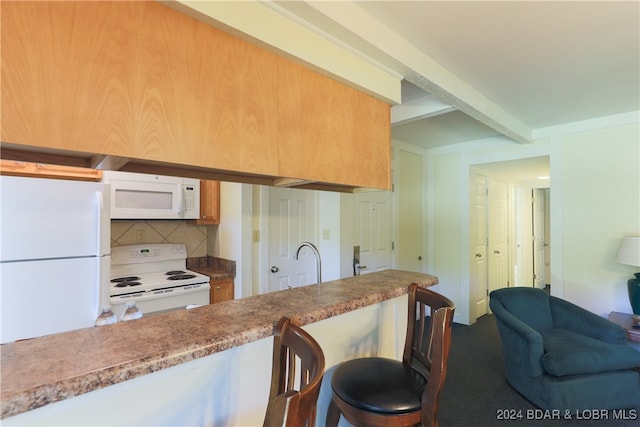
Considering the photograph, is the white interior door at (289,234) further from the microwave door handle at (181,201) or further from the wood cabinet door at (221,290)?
the microwave door handle at (181,201)

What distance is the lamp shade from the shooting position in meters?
2.57

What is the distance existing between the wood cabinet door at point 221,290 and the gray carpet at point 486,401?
215 cm

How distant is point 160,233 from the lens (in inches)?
132

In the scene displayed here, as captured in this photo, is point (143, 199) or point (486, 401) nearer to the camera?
point (486, 401)

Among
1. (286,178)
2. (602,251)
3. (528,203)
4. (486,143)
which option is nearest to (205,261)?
(286,178)

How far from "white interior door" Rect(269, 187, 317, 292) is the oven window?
1032 millimetres

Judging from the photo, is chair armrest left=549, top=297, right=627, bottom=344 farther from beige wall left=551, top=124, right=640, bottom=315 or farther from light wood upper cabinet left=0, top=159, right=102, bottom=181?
light wood upper cabinet left=0, top=159, right=102, bottom=181

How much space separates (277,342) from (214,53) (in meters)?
1.04

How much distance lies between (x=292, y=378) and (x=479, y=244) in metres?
4.06

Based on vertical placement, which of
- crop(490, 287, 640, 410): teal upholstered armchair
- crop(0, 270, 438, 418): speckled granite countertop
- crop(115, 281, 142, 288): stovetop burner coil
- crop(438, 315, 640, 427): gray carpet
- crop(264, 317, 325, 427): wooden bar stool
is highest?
crop(0, 270, 438, 418): speckled granite countertop

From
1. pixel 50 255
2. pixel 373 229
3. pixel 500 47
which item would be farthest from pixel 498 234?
pixel 50 255

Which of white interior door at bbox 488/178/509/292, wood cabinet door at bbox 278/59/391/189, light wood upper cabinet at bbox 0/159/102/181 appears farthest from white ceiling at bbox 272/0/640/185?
light wood upper cabinet at bbox 0/159/102/181

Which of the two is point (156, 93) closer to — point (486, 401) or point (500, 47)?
point (500, 47)

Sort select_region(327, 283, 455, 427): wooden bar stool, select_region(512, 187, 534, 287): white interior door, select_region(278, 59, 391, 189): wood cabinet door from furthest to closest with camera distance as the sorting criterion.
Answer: select_region(512, 187, 534, 287): white interior door → select_region(278, 59, 391, 189): wood cabinet door → select_region(327, 283, 455, 427): wooden bar stool
